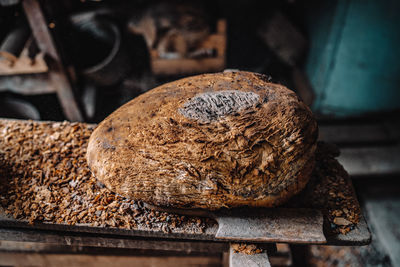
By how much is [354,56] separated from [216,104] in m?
1.80

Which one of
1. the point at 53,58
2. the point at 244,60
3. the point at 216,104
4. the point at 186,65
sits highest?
the point at 216,104

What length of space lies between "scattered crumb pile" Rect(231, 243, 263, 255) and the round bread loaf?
156mm

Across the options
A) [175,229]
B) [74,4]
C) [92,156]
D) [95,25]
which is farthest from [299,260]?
[74,4]

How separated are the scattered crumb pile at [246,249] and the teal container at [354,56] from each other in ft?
6.33

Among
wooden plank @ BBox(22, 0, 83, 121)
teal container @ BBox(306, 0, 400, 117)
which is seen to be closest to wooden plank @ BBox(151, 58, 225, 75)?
wooden plank @ BBox(22, 0, 83, 121)

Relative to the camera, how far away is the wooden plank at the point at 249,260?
3.64ft

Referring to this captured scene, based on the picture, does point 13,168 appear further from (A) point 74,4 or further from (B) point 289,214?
(A) point 74,4

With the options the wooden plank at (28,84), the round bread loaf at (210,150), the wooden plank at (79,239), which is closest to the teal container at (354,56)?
the round bread loaf at (210,150)

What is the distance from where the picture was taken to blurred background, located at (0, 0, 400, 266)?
219 cm

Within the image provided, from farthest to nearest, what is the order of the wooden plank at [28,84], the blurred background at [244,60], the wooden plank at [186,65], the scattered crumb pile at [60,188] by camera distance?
the wooden plank at [186,65], the wooden plank at [28,84], the blurred background at [244,60], the scattered crumb pile at [60,188]

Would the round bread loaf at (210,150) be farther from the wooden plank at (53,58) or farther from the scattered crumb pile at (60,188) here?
the wooden plank at (53,58)

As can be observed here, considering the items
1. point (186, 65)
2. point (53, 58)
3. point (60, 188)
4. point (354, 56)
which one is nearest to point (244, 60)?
point (186, 65)

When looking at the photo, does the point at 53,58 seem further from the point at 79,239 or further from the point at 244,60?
the point at 244,60

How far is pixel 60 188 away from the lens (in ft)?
4.21
